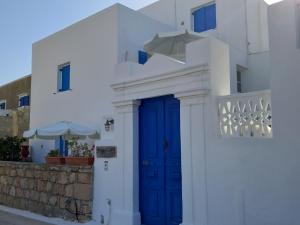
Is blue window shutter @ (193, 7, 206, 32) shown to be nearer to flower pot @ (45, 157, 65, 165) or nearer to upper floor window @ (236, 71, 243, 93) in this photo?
upper floor window @ (236, 71, 243, 93)

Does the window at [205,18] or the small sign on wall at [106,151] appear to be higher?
the window at [205,18]

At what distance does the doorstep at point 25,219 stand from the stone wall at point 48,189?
20 cm

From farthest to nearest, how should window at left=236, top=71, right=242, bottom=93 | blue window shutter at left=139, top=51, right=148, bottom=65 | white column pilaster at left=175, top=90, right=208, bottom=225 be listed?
window at left=236, top=71, right=242, bottom=93 → blue window shutter at left=139, top=51, right=148, bottom=65 → white column pilaster at left=175, top=90, right=208, bottom=225

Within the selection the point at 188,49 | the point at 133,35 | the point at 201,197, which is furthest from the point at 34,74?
the point at 201,197

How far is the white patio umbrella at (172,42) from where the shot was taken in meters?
12.3

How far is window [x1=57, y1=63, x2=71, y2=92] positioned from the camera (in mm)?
15370

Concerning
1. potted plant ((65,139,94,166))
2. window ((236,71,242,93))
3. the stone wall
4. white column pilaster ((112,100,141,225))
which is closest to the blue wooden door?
white column pilaster ((112,100,141,225))

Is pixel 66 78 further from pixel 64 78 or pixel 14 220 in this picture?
pixel 14 220

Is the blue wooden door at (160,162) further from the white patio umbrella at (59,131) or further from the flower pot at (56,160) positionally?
the white patio umbrella at (59,131)

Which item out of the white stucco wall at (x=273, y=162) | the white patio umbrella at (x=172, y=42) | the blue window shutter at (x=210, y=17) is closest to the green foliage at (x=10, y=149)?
the white patio umbrella at (x=172, y=42)

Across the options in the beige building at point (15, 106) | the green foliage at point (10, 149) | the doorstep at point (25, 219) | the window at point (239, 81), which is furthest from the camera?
the beige building at point (15, 106)

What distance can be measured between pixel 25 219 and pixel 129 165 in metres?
4.25

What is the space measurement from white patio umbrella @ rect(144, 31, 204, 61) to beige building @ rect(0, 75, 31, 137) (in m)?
11.6

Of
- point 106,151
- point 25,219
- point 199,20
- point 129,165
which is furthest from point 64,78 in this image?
point 129,165
